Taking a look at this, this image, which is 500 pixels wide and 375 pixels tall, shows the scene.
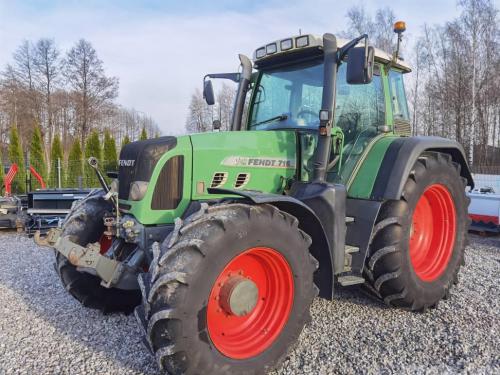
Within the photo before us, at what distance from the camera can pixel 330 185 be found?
3.53 meters

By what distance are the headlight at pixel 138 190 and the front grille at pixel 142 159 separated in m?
0.03

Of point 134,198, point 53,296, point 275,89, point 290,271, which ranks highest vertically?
point 275,89

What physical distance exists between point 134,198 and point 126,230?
239 mm

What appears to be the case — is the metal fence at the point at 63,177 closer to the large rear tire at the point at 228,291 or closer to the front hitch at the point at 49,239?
the front hitch at the point at 49,239

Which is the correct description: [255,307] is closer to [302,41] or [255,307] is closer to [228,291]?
[228,291]

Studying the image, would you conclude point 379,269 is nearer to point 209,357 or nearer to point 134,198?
point 209,357

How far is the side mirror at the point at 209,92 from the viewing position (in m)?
4.65

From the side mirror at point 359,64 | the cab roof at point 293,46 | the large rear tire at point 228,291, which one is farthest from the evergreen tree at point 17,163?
the side mirror at point 359,64

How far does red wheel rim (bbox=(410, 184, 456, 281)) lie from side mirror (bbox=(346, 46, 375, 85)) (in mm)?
1621

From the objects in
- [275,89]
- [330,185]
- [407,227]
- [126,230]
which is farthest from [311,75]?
[126,230]

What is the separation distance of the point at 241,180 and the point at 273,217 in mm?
763

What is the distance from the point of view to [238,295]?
2.84 metres

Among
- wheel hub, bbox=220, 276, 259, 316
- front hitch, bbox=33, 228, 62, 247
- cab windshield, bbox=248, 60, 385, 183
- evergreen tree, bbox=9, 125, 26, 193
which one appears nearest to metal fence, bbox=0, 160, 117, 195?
evergreen tree, bbox=9, 125, 26, 193

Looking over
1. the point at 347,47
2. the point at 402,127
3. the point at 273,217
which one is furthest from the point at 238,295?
the point at 402,127
